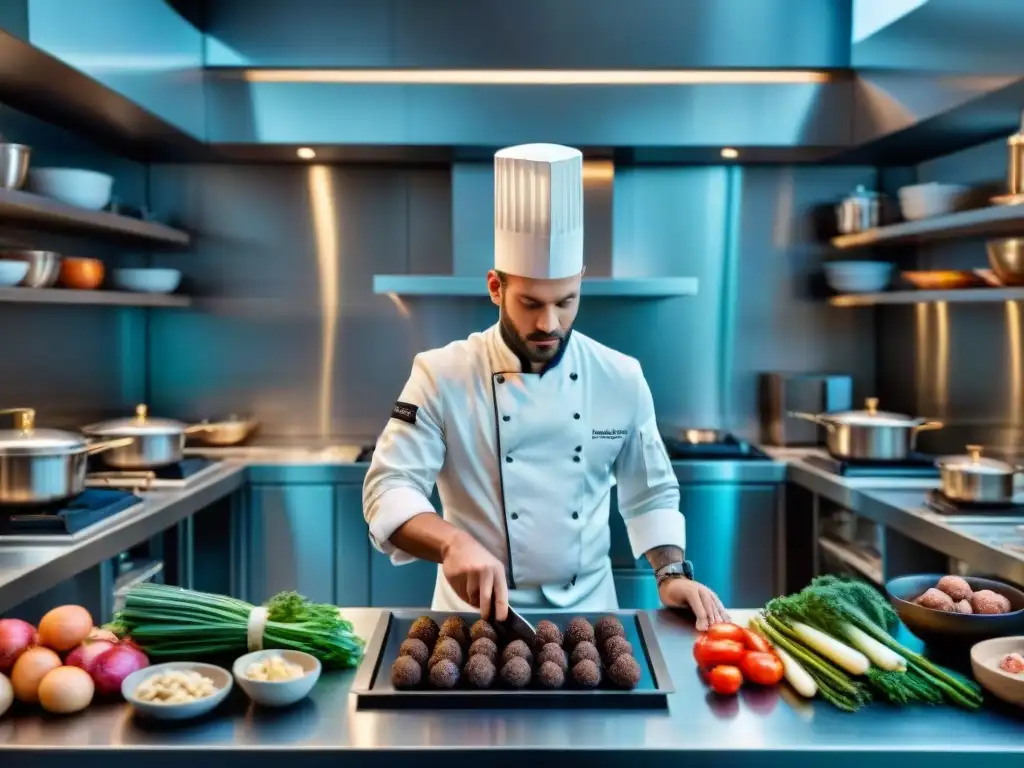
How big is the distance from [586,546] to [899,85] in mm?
2244

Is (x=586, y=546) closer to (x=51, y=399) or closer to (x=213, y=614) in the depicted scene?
(x=213, y=614)

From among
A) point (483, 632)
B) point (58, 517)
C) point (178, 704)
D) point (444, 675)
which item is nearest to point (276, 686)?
point (178, 704)

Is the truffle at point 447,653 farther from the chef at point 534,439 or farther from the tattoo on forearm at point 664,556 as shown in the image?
the tattoo on forearm at point 664,556

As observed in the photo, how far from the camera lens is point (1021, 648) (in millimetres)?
1572

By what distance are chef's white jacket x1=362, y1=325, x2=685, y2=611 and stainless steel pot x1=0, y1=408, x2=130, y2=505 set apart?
916 mm

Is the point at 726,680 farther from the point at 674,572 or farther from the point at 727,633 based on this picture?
the point at 674,572

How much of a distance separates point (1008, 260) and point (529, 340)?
5.81ft

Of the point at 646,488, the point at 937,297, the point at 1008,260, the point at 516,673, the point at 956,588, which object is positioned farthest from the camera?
→ the point at 937,297

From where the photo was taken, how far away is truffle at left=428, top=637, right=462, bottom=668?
1516 mm

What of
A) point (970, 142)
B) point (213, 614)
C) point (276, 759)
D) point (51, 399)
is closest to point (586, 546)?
point (213, 614)

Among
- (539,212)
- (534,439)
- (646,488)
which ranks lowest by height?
(646,488)

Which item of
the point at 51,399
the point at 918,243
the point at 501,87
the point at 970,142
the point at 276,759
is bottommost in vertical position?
the point at 276,759

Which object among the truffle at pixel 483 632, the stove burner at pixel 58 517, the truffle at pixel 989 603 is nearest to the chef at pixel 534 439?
the truffle at pixel 483 632

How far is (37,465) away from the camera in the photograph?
2537 mm
